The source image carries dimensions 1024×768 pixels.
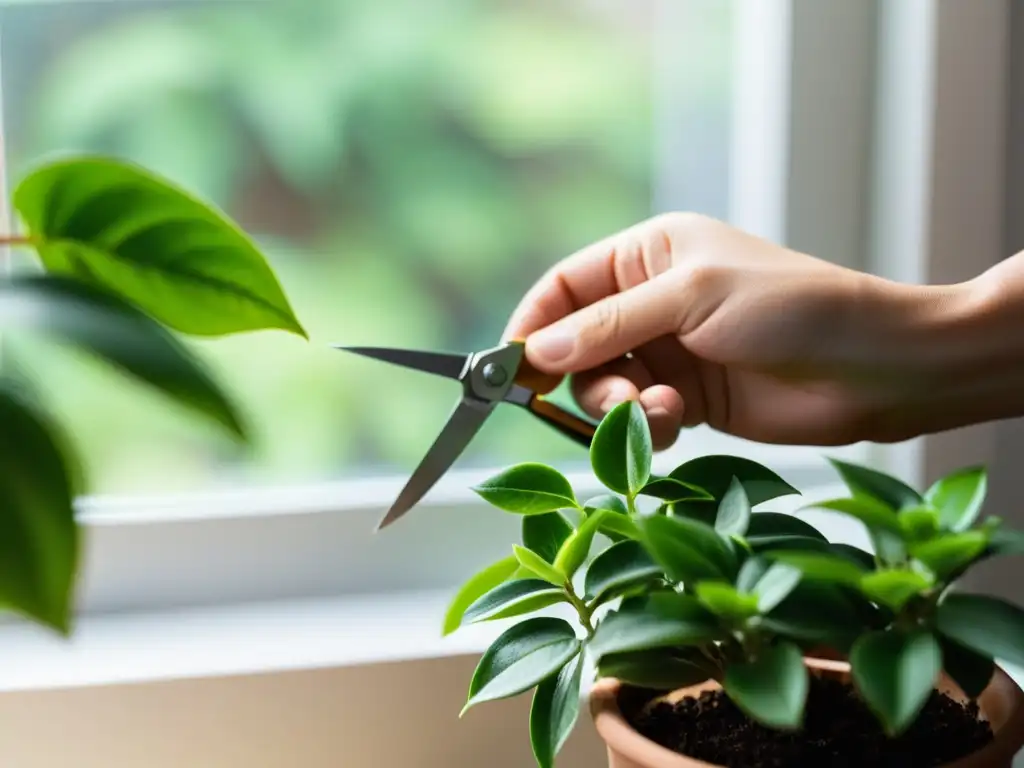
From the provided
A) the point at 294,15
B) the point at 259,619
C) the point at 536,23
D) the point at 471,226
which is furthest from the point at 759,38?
the point at 259,619

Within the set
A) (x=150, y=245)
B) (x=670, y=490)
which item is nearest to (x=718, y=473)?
(x=670, y=490)

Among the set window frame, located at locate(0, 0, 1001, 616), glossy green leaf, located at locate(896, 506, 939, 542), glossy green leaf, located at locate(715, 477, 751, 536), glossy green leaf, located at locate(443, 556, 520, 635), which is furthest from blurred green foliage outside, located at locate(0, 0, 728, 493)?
glossy green leaf, located at locate(896, 506, 939, 542)

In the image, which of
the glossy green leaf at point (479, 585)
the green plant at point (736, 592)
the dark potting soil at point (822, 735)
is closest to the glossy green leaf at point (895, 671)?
the green plant at point (736, 592)

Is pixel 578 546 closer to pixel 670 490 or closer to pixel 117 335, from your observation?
pixel 670 490

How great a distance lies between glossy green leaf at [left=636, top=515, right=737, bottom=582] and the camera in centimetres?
50

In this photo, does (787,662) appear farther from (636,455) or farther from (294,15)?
(294,15)

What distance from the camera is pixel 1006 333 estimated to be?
0.78 meters

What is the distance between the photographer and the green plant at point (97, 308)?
0.38 m

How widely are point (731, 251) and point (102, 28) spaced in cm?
54

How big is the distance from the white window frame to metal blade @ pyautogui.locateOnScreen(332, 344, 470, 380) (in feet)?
0.82

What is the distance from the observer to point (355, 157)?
39.8 inches

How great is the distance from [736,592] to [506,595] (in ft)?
0.50

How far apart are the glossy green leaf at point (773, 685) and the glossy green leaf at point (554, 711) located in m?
0.10

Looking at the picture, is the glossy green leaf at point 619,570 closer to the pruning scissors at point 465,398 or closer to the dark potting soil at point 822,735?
the dark potting soil at point 822,735
